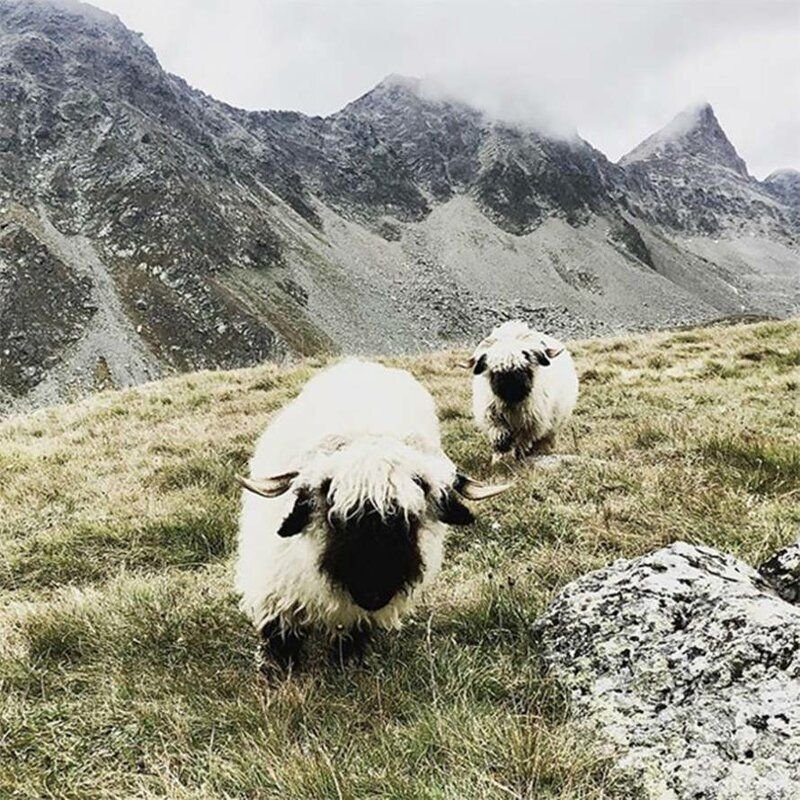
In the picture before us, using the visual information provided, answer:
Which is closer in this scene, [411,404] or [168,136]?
[411,404]

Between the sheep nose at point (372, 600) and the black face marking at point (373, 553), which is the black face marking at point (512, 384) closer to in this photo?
the black face marking at point (373, 553)

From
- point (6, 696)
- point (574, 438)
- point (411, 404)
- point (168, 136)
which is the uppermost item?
point (168, 136)

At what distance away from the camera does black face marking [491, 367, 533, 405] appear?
1043 cm

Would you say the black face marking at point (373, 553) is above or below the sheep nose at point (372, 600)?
above

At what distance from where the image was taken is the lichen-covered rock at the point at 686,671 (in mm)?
2795

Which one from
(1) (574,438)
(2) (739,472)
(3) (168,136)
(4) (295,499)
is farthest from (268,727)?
(3) (168,136)

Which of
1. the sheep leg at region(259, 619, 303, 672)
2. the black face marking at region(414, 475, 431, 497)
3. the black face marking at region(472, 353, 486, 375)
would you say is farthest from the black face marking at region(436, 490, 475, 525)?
the black face marking at region(472, 353, 486, 375)

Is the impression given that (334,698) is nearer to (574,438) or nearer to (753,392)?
(574,438)

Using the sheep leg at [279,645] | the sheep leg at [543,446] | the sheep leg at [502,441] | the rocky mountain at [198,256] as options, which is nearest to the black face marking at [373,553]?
the sheep leg at [279,645]

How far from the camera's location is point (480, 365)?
36.0ft

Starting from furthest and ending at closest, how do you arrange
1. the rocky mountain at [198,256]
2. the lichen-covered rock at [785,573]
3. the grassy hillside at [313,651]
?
the rocky mountain at [198,256] → the lichen-covered rock at [785,573] → the grassy hillside at [313,651]

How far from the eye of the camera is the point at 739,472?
7.07m

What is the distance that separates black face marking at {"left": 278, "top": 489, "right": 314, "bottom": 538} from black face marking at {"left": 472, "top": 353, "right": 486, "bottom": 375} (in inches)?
271

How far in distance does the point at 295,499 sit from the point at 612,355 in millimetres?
Result: 16620
